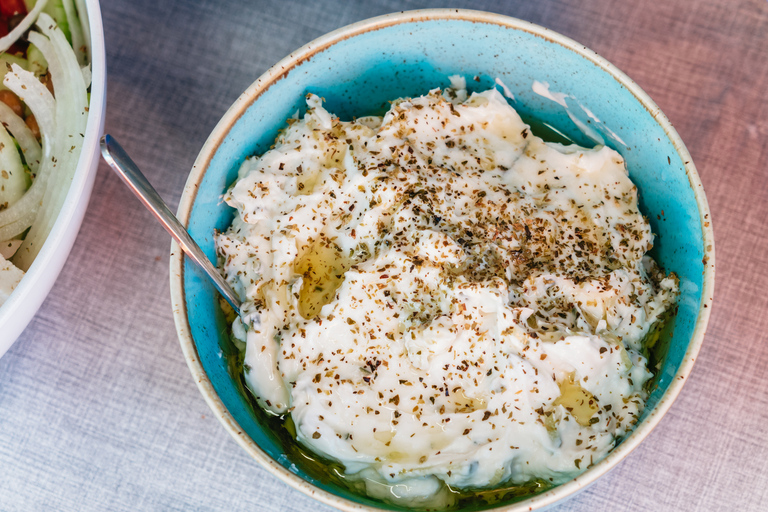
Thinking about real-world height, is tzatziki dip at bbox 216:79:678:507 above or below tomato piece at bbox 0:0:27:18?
below

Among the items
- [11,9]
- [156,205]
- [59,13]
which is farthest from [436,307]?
[11,9]

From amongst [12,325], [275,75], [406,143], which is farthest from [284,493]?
[275,75]

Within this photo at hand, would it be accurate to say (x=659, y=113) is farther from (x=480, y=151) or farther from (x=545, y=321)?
(x=545, y=321)

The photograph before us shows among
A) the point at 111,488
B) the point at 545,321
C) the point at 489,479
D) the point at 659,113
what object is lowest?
the point at 111,488

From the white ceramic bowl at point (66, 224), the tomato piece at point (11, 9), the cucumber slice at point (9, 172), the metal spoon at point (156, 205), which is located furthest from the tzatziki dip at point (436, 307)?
the tomato piece at point (11, 9)

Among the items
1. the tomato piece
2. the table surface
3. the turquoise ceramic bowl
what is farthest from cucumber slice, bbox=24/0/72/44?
the turquoise ceramic bowl

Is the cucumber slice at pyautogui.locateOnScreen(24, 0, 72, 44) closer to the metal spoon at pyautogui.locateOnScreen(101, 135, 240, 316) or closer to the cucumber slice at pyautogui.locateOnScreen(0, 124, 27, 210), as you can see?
the cucumber slice at pyautogui.locateOnScreen(0, 124, 27, 210)
